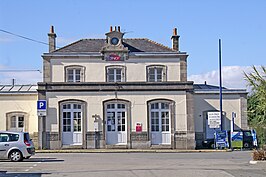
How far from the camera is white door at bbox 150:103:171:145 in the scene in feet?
127

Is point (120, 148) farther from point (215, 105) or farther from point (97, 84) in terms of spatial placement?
point (215, 105)

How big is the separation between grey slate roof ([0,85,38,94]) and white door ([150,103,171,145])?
949cm

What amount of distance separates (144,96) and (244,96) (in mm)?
8435

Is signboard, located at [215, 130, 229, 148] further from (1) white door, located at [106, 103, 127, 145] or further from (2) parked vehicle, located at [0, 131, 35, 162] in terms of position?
(2) parked vehicle, located at [0, 131, 35, 162]

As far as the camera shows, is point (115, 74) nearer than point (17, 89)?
Yes

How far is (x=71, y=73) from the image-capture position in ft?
129

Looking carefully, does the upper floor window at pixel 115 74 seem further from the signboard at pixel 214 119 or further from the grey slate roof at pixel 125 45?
the signboard at pixel 214 119

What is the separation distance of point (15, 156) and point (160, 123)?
15.3 meters

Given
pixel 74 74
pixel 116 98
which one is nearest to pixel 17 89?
pixel 74 74

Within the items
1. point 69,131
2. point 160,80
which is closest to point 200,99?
point 160,80

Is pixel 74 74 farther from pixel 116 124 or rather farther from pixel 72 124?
pixel 116 124

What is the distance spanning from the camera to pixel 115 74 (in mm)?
39281

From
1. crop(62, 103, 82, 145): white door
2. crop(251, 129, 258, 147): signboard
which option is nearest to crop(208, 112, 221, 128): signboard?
crop(251, 129, 258, 147): signboard

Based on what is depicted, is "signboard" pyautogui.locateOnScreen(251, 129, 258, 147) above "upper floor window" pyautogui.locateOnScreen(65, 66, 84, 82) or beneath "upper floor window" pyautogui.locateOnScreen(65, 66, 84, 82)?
beneath
